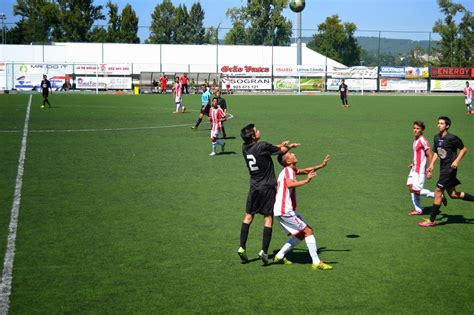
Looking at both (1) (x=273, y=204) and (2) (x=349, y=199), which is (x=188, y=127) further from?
(1) (x=273, y=204)

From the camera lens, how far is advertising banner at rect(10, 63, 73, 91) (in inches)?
2490

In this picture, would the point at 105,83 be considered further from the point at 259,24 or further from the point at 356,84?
the point at 259,24

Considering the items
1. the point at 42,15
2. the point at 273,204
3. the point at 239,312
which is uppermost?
the point at 42,15

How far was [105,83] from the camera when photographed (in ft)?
217

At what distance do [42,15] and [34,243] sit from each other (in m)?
100

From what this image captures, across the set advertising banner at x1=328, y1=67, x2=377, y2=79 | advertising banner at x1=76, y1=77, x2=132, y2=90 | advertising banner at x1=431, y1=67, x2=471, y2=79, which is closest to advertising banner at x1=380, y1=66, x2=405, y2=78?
advertising banner at x1=328, y1=67, x2=377, y2=79

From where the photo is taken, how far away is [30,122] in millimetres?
31016

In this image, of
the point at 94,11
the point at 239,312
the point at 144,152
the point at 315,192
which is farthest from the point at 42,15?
the point at 239,312

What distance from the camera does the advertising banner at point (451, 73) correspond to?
71.6m

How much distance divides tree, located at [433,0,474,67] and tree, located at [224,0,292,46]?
29305mm

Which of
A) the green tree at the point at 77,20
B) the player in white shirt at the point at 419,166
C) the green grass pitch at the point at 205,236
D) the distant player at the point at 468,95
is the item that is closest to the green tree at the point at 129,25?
the green tree at the point at 77,20

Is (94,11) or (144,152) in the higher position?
(94,11)

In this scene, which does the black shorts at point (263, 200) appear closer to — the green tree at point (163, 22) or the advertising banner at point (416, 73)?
the advertising banner at point (416, 73)

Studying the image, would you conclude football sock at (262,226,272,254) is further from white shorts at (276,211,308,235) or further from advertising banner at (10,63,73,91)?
advertising banner at (10,63,73,91)
